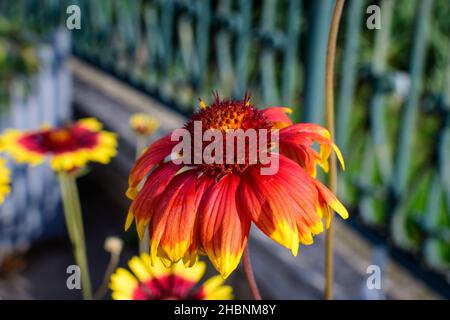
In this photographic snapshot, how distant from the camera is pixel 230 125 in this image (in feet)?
2.48

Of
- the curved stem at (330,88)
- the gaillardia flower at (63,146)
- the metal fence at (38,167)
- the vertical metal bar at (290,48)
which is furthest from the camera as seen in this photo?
the metal fence at (38,167)

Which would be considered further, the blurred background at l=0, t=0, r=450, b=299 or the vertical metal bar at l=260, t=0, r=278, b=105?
the vertical metal bar at l=260, t=0, r=278, b=105

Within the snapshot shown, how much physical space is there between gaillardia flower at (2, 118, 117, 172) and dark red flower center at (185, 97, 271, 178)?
0.60 m

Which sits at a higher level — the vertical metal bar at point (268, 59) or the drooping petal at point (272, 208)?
the vertical metal bar at point (268, 59)

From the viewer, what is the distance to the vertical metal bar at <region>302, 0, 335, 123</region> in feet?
6.07

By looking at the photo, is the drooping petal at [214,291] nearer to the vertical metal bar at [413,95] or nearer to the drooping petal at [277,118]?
the drooping petal at [277,118]

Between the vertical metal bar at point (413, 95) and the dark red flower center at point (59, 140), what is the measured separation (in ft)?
2.91

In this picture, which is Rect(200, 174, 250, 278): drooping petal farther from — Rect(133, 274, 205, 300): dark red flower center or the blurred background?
the blurred background

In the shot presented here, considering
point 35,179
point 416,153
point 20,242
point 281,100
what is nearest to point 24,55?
point 35,179

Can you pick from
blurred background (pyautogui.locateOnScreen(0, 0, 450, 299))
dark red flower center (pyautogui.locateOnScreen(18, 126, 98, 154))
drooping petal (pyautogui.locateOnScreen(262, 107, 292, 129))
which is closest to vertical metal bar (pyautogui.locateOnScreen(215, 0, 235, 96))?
blurred background (pyautogui.locateOnScreen(0, 0, 450, 299))

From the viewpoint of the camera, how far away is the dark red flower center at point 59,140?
1430mm

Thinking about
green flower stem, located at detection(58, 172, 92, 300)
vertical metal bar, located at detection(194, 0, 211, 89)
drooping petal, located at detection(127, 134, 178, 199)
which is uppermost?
vertical metal bar, located at detection(194, 0, 211, 89)

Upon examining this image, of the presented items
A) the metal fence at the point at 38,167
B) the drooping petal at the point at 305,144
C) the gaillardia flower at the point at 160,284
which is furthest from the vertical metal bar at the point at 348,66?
the metal fence at the point at 38,167
